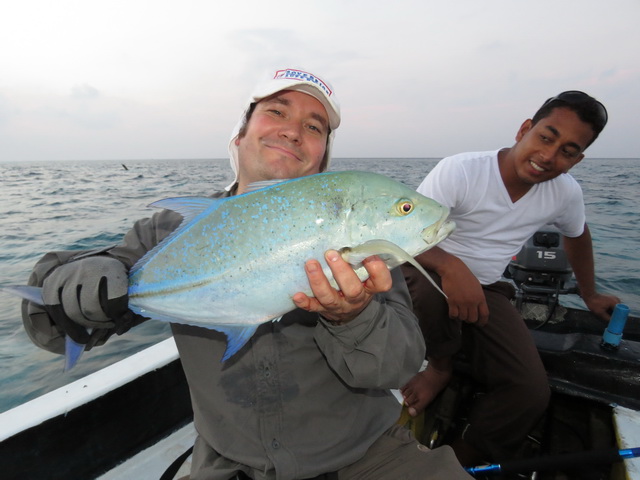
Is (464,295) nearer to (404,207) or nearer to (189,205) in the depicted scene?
(404,207)

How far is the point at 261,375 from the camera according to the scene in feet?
5.82

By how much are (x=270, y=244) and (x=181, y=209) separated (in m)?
0.51

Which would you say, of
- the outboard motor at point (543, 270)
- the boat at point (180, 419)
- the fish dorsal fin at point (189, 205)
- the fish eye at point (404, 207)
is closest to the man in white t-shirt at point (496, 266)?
the boat at point (180, 419)

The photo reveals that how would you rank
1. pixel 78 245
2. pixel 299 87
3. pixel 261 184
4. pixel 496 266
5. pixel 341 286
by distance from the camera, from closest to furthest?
pixel 341 286
pixel 261 184
pixel 299 87
pixel 496 266
pixel 78 245

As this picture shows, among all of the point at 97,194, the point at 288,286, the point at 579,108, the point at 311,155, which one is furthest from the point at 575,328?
the point at 97,194

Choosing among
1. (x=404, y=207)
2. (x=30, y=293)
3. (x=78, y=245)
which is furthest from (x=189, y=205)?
(x=78, y=245)

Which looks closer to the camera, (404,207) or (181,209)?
(404,207)

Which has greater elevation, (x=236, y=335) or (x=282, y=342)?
(x=236, y=335)

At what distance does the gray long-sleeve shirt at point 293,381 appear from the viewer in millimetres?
1644

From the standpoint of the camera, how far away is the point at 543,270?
3.96 meters

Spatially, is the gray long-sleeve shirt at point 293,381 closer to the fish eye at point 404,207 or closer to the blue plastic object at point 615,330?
the fish eye at point 404,207

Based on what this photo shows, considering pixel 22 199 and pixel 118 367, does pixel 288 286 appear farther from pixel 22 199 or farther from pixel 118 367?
pixel 22 199

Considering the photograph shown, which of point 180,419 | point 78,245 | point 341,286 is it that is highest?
point 341,286

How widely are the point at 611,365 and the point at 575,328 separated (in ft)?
2.84
